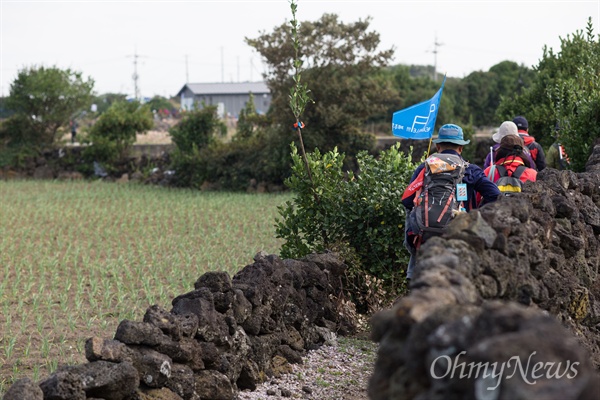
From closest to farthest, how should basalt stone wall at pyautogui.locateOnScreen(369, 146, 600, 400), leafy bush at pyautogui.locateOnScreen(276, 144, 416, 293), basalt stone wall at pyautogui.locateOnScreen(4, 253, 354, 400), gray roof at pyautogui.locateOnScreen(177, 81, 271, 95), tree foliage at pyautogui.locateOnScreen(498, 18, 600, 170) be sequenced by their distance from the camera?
basalt stone wall at pyautogui.locateOnScreen(369, 146, 600, 400), basalt stone wall at pyautogui.locateOnScreen(4, 253, 354, 400), leafy bush at pyautogui.locateOnScreen(276, 144, 416, 293), tree foliage at pyautogui.locateOnScreen(498, 18, 600, 170), gray roof at pyautogui.locateOnScreen(177, 81, 271, 95)

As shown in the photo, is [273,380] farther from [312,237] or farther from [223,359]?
[312,237]

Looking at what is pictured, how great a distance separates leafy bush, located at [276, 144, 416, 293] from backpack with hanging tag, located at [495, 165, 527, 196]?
0.90m

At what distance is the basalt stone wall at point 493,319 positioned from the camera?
254 centimetres

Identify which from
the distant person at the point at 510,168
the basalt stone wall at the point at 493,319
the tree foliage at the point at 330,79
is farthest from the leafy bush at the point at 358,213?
the tree foliage at the point at 330,79

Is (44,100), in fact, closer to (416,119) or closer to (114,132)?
(114,132)

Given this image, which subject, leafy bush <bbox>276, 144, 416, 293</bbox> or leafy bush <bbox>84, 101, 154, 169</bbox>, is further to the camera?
leafy bush <bbox>84, 101, 154, 169</bbox>

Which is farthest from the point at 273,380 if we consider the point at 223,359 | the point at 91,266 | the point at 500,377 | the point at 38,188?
the point at 38,188

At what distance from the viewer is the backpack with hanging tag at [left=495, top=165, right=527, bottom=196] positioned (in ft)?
25.6

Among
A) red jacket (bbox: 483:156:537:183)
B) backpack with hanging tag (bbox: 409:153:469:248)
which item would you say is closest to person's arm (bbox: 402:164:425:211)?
backpack with hanging tag (bbox: 409:153:469:248)

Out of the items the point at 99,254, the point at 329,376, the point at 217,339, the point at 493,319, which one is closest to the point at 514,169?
the point at 329,376

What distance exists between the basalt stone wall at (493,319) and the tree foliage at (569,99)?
19.1 ft

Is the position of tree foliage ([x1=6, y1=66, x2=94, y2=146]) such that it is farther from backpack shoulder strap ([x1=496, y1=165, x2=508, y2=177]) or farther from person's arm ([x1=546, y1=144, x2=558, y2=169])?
backpack shoulder strap ([x1=496, y1=165, x2=508, y2=177])

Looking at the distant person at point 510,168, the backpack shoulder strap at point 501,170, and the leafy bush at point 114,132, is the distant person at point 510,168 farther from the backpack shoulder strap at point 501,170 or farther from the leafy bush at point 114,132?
the leafy bush at point 114,132

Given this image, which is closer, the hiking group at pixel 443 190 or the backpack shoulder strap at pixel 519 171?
the hiking group at pixel 443 190
